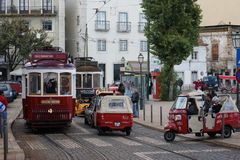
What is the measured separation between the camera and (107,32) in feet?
255

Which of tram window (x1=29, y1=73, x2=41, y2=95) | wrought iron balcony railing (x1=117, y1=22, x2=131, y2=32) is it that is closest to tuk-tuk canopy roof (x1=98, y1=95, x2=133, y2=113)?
tram window (x1=29, y1=73, x2=41, y2=95)

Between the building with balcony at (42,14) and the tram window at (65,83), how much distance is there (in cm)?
5083

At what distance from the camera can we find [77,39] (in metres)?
77.9

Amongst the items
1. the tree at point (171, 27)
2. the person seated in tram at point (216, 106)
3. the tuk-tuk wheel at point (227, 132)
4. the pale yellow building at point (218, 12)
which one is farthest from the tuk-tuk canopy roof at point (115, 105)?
the pale yellow building at point (218, 12)

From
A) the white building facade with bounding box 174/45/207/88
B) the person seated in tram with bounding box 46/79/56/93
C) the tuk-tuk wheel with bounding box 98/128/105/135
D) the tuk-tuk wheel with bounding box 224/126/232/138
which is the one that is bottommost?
the tuk-tuk wheel with bounding box 98/128/105/135

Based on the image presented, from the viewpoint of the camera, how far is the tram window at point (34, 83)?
25188 millimetres

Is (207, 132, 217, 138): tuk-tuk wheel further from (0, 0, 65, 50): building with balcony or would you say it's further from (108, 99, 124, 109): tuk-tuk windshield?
(0, 0, 65, 50): building with balcony

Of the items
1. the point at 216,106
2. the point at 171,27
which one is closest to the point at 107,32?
the point at 171,27

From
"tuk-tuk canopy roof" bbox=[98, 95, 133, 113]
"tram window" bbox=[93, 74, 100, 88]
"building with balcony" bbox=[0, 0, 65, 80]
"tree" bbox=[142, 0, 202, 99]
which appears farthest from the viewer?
"building with balcony" bbox=[0, 0, 65, 80]

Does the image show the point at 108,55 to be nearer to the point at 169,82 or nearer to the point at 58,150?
the point at 169,82

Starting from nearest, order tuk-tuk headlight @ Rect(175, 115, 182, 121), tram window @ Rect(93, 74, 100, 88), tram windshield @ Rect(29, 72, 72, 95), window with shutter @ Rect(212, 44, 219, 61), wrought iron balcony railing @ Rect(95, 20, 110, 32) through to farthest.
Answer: tuk-tuk headlight @ Rect(175, 115, 182, 121)
tram windshield @ Rect(29, 72, 72, 95)
tram window @ Rect(93, 74, 100, 88)
wrought iron balcony railing @ Rect(95, 20, 110, 32)
window with shutter @ Rect(212, 44, 219, 61)

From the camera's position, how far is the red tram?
2484 centimetres

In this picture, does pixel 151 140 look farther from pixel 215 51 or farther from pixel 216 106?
pixel 215 51

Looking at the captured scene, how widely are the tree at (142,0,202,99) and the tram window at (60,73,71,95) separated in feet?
77.9
